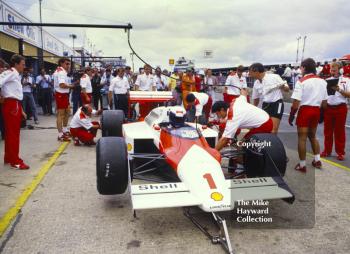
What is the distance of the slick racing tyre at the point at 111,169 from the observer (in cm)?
363

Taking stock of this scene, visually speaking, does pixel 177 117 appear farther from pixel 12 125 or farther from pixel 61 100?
pixel 61 100

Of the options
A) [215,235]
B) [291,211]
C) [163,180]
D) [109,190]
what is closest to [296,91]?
[291,211]

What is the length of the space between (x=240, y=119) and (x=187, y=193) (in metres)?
1.51

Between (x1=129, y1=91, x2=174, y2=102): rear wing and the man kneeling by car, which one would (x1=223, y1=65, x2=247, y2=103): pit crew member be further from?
the man kneeling by car

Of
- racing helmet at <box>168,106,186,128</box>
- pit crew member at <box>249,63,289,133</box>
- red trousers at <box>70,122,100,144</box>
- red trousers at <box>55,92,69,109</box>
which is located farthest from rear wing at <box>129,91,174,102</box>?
racing helmet at <box>168,106,186,128</box>

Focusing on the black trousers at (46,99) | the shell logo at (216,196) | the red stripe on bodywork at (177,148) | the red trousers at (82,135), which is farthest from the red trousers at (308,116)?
the black trousers at (46,99)

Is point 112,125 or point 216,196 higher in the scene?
point 112,125

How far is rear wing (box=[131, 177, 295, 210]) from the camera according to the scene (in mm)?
2908

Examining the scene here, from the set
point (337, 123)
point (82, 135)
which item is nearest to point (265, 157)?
point (337, 123)

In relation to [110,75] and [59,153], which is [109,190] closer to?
[59,153]

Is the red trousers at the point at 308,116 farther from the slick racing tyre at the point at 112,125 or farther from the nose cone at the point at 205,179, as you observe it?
the slick racing tyre at the point at 112,125

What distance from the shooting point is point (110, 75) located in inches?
551

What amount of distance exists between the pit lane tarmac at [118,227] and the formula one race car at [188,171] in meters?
0.25

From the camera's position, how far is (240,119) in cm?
427
